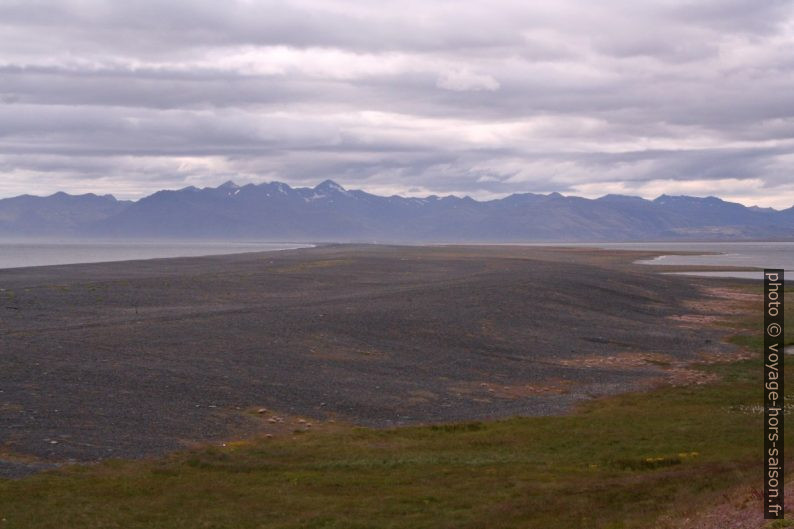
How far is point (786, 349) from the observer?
4631 cm

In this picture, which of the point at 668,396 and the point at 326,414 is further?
the point at 668,396

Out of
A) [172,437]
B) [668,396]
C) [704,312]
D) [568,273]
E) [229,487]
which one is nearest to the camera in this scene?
[229,487]

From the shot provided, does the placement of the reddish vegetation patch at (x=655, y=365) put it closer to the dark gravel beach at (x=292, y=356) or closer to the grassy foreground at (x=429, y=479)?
the dark gravel beach at (x=292, y=356)

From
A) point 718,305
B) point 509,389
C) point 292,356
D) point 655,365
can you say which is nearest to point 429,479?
point 509,389

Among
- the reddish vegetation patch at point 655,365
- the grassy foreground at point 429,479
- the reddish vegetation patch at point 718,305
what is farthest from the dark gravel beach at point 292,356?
the grassy foreground at point 429,479

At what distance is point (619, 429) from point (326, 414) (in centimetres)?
902

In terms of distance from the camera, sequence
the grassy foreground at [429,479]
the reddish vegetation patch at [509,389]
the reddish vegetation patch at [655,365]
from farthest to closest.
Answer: the reddish vegetation patch at [655,365] < the reddish vegetation patch at [509,389] < the grassy foreground at [429,479]

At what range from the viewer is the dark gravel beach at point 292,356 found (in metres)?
27.5

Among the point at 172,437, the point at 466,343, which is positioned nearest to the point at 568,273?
the point at 466,343

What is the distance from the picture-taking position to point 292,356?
1542 inches

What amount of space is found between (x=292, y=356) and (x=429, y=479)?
1811 cm

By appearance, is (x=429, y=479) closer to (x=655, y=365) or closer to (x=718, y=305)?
(x=655, y=365)

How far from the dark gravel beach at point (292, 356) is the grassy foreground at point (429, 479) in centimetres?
231

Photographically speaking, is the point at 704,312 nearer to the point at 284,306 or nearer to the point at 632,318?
the point at 632,318
